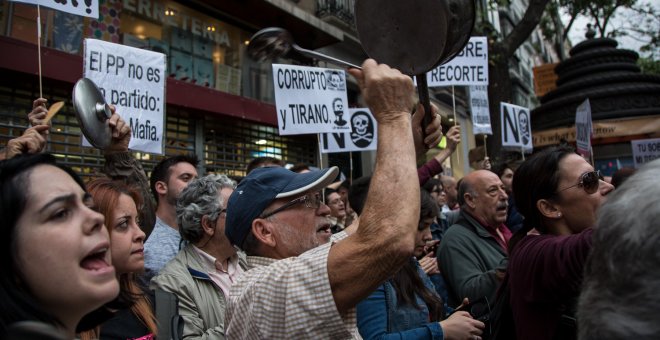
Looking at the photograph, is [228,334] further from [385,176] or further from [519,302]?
[519,302]

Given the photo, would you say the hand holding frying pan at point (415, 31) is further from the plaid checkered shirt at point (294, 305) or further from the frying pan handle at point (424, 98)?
the plaid checkered shirt at point (294, 305)

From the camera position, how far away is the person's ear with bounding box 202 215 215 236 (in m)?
3.22

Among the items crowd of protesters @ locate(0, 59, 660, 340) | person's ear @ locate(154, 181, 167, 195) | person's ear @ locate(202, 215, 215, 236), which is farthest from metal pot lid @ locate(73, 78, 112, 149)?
person's ear @ locate(154, 181, 167, 195)

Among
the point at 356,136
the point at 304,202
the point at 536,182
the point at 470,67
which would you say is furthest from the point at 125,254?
the point at 470,67

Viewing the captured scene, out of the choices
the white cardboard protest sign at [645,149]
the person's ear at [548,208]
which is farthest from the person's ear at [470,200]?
the white cardboard protest sign at [645,149]

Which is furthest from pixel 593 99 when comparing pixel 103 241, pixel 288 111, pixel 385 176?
pixel 103 241

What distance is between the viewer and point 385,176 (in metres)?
1.62

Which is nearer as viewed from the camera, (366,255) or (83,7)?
(366,255)

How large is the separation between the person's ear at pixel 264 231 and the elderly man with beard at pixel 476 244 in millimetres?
1648

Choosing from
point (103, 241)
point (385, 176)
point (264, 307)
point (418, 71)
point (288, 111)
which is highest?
point (288, 111)

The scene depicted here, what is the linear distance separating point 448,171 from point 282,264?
42.8 ft

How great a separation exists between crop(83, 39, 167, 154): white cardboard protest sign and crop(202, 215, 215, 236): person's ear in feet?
5.72

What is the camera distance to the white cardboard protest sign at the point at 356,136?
7.14 meters

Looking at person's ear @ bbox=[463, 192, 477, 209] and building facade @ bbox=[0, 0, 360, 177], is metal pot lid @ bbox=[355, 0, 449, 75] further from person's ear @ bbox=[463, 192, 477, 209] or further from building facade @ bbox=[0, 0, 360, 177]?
building facade @ bbox=[0, 0, 360, 177]
